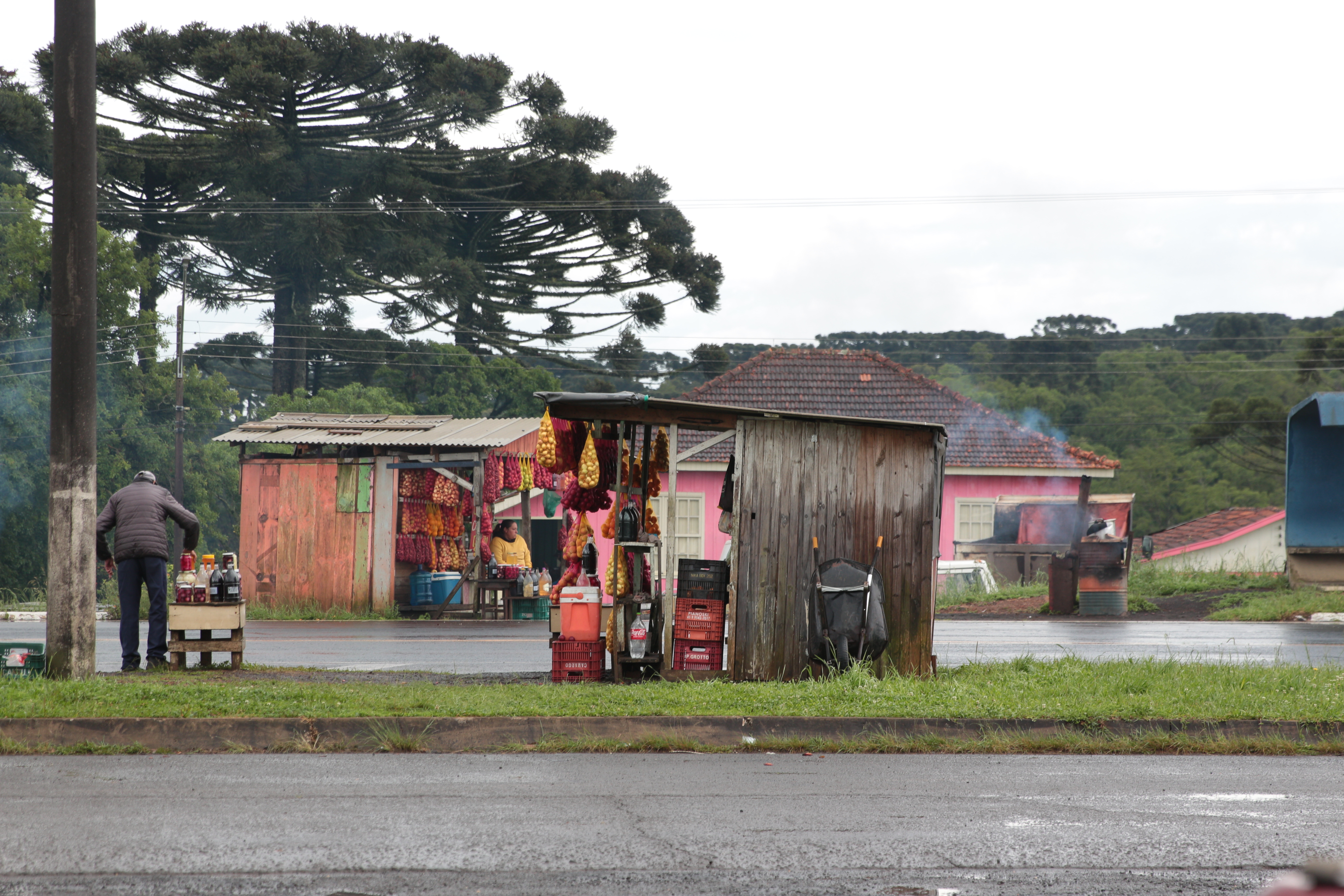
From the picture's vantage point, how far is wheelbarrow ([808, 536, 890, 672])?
34.5 ft

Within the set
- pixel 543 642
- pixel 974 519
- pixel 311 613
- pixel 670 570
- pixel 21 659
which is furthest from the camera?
pixel 974 519

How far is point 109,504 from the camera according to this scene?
11.2 meters

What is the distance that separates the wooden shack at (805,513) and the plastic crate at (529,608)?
12854mm

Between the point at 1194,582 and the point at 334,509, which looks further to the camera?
the point at 1194,582

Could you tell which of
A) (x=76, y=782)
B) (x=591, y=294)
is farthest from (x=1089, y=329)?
(x=76, y=782)

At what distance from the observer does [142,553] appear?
37.0ft

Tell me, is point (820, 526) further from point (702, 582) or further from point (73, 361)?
point (73, 361)

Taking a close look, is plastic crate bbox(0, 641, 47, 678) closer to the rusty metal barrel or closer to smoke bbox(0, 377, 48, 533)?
the rusty metal barrel

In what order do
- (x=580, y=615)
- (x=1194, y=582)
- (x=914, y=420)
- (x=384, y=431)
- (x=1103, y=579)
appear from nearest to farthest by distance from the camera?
(x=580, y=615)
(x=1103, y=579)
(x=384, y=431)
(x=1194, y=582)
(x=914, y=420)

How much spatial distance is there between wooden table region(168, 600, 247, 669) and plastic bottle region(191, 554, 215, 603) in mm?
123

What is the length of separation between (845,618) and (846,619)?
0.5 inches

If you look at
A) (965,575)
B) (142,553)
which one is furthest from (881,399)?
(142,553)

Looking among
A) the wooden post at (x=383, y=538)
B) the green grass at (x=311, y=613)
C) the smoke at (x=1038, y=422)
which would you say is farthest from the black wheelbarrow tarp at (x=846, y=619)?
the smoke at (x=1038, y=422)

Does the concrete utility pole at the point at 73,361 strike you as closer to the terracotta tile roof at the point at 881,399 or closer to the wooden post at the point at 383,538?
the wooden post at the point at 383,538
